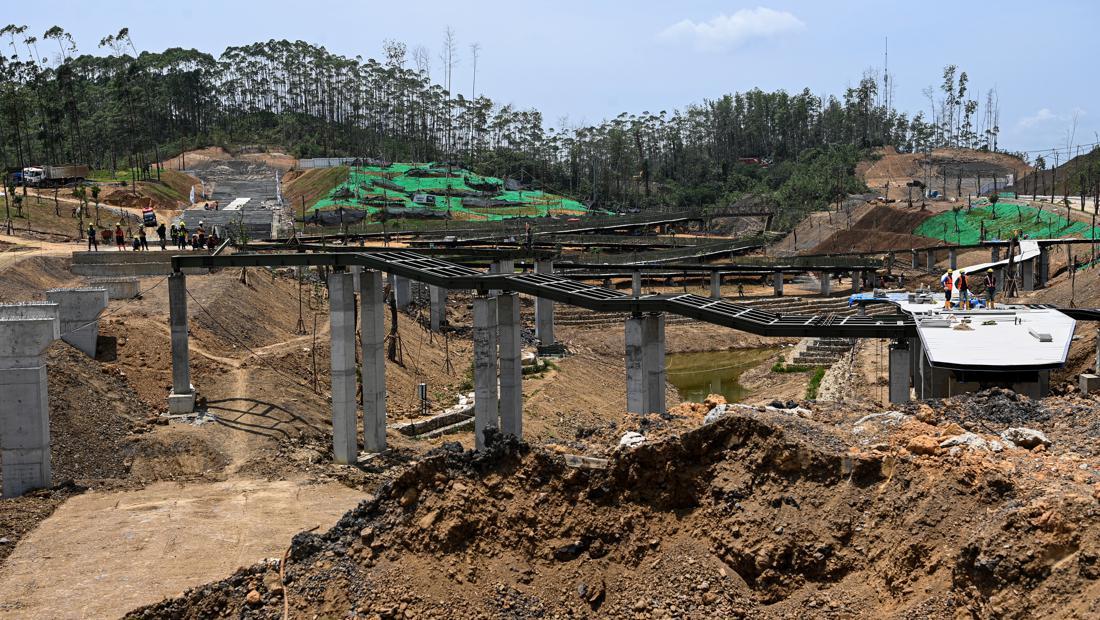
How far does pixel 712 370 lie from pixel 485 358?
94.9 feet

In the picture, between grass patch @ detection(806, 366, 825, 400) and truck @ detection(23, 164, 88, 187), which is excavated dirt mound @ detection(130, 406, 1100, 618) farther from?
truck @ detection(23, 164, 88, 187)

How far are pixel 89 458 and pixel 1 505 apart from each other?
12.3 ft

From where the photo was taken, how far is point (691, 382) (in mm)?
49219

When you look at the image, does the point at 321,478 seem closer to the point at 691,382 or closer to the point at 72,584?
the point at 72,584

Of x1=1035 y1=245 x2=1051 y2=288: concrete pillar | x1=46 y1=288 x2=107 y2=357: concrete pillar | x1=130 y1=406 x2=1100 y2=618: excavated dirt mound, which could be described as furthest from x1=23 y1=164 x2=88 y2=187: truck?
x1=1035 y1=245 x2=1051 y2=288: concrete pillar

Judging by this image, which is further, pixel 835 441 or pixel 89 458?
pixel 89 458

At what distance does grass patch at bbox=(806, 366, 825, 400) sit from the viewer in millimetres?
40822

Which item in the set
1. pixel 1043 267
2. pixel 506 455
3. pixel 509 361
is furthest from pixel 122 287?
pixel 1043 267

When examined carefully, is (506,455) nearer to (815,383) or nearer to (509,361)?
(509,361)

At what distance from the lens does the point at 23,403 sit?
22.4 metres

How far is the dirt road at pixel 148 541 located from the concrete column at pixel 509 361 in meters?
3.92

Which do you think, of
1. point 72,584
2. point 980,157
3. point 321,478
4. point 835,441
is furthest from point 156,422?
point 980,157

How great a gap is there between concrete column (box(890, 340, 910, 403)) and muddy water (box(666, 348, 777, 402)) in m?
20.2

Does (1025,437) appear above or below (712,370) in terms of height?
above
